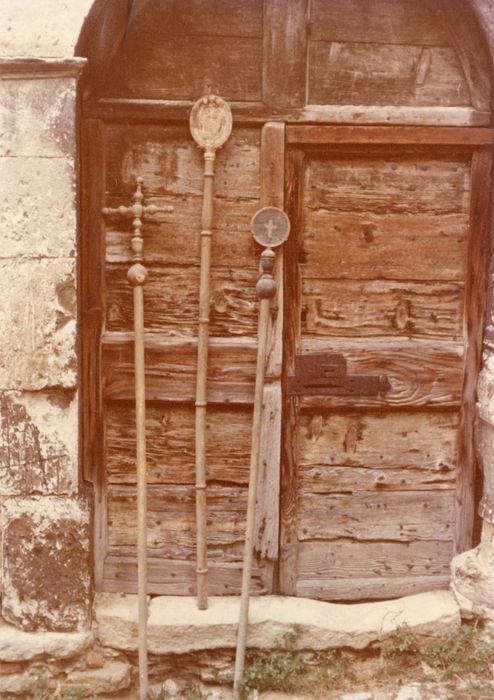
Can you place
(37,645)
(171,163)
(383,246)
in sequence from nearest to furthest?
(37,645)
(171,163)
(383,246)

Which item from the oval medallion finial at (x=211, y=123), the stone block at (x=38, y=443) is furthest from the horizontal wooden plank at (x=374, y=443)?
the oval medallion finial at (x=211, y=123)

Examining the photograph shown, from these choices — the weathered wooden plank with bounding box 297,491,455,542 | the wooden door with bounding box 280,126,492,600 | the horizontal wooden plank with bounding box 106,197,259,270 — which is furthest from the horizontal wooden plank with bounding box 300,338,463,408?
the horizontal wooden plank with bounding box 106,197,259,270

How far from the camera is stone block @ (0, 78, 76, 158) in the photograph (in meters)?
2.59

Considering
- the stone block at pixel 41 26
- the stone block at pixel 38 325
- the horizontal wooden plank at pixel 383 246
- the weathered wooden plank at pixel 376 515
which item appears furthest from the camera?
the weathered wooden plank at pixel 376 515

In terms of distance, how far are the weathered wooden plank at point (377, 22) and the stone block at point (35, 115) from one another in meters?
1.02

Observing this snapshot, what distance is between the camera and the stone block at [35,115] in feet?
8.51

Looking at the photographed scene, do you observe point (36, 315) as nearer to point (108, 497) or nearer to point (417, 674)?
point (108, 497)

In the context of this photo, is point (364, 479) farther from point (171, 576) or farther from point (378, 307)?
point (171, 576)

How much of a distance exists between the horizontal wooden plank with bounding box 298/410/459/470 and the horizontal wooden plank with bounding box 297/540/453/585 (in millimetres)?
275

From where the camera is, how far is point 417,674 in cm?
291

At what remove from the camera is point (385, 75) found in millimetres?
2902

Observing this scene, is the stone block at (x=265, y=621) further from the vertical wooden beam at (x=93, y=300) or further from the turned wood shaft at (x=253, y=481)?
the vertical wooden beam at (x=93, y=300)

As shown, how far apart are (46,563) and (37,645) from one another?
321 millimetres

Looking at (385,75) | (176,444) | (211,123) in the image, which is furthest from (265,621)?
(385,75)
